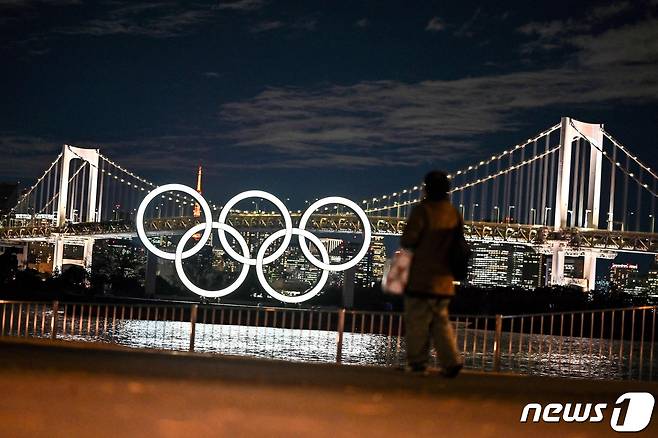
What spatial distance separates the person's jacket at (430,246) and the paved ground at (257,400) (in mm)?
624

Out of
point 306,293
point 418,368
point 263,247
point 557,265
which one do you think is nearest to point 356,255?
point 306,293

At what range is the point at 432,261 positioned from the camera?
21.6ft

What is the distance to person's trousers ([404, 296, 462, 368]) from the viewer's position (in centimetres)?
663

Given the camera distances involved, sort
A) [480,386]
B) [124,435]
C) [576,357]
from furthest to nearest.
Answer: [576,357]
[480,386]
[124,435]

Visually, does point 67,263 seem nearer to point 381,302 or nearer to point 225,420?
point 381,302

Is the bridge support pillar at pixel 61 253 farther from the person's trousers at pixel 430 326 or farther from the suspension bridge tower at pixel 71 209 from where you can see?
the person's trousers at pixel 430 326

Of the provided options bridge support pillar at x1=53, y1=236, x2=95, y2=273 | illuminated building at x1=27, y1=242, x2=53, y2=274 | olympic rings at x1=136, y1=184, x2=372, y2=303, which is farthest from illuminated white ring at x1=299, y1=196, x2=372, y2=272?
illuminated building at x1=27, y1=242, x2=53, y2=274

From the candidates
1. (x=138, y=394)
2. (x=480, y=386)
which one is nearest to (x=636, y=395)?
(x=480, y=386)

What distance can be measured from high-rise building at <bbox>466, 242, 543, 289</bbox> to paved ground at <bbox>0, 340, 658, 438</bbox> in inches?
2325

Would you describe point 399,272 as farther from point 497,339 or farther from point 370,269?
point 370,269

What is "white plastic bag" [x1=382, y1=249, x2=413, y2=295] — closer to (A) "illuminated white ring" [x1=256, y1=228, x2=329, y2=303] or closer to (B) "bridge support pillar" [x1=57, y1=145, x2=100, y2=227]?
(A) "illuminated white ring" [x1=256, y1=228, x2=329, y2=303]

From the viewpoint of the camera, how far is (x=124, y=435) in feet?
16.5

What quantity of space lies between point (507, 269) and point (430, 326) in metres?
66.9

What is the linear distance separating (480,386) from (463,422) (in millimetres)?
1443
